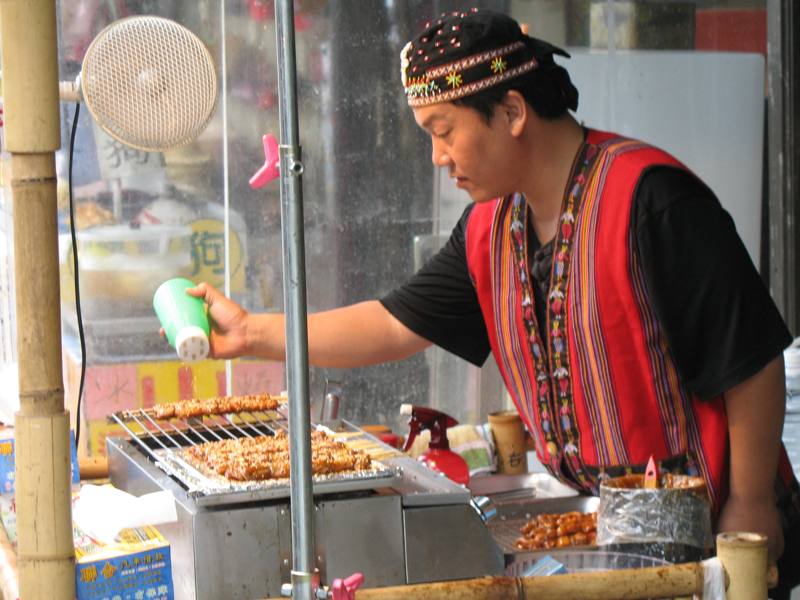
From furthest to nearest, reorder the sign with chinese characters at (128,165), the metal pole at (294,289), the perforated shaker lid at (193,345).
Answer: the sign with chinese characters at (128,165) → the perforated shaker lid at (193,345) → the metal pole at (294,289)

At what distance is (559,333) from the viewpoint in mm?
1948

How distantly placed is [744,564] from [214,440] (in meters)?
0.86

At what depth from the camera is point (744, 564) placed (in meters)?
1.49

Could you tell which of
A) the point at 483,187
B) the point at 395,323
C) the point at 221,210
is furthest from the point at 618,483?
the point at 221,210

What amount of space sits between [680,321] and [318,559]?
0.70 meters

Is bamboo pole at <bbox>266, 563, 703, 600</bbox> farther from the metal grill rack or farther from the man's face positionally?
the man's face

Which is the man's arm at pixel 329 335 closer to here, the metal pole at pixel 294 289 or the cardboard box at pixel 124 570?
the cardboard box at pixel 124 570

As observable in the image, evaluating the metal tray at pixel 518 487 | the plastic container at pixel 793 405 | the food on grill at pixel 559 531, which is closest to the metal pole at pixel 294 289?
the food on grill at pixel 559 531

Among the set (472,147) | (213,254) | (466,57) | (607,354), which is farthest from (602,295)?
(213,254)

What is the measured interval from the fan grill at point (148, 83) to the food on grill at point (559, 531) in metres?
0.82

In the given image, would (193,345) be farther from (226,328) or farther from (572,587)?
(572,587)

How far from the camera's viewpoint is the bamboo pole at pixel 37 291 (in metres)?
1.25

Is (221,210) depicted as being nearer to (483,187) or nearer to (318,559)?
(483,187)

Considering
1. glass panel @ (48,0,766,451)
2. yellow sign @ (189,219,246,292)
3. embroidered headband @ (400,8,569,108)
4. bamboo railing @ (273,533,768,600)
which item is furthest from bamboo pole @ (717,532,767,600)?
yellow sign @ (189,219,246,292)
